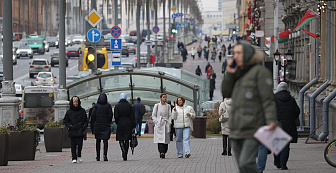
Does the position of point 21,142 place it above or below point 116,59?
below

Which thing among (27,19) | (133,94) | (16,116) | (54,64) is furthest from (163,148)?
(27,19)

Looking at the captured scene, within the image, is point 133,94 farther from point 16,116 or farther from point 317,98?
point 16,116

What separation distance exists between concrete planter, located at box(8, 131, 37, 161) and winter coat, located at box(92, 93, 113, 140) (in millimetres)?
1469

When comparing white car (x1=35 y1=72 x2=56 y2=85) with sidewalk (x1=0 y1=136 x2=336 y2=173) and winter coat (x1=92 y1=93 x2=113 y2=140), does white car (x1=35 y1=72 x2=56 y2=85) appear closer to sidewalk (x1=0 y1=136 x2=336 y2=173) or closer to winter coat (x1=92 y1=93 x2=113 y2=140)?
sidewalk (x1=0 y1=136 x2=336 y2=173)

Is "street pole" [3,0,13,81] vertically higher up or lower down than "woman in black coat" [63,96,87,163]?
higher up

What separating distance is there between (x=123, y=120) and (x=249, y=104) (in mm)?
10646

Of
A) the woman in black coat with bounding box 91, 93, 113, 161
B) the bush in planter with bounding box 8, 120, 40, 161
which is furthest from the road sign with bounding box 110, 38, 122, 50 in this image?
the woman in black coat with bounding box 91, 93, 113, 161

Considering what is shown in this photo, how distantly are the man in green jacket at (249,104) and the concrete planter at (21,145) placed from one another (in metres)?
11.0

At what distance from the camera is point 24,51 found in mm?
99812

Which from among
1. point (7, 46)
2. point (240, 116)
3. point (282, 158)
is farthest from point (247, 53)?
point (7, 46)

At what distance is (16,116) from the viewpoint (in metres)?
22.2

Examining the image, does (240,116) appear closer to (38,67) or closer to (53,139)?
(53,139)

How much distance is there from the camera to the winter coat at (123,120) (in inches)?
742

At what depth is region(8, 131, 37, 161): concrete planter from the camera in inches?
742
